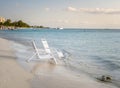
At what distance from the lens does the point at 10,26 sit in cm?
12050

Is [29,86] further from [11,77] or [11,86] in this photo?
[11,77]

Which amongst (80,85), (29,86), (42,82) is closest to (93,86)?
(80,85)

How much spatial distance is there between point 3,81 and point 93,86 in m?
2.30

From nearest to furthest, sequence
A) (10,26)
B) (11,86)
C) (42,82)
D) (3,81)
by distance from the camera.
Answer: (11,86) → (3,81) → (42,82) → (10,26)

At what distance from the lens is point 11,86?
17.3 ft

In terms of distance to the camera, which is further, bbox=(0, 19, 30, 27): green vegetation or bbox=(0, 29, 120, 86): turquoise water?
bbox=(0, 19, 30, 27): green vegetation

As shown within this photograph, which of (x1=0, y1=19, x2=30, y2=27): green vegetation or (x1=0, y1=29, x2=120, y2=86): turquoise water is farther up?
(x1=0, y1=29, x2=120, y2=86): turquoise water

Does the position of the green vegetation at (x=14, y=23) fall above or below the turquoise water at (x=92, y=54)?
below

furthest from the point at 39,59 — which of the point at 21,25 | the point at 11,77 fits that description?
the point at 21,25

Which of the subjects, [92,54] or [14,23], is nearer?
[92,54]

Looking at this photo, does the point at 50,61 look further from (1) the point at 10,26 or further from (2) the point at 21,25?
(2) the point at 21,25

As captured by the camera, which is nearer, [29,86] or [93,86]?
[29,86]

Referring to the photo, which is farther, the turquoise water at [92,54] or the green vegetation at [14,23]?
the green vegetation at [14,23]

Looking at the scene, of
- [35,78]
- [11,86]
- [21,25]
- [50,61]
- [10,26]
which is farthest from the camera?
[21,25]
